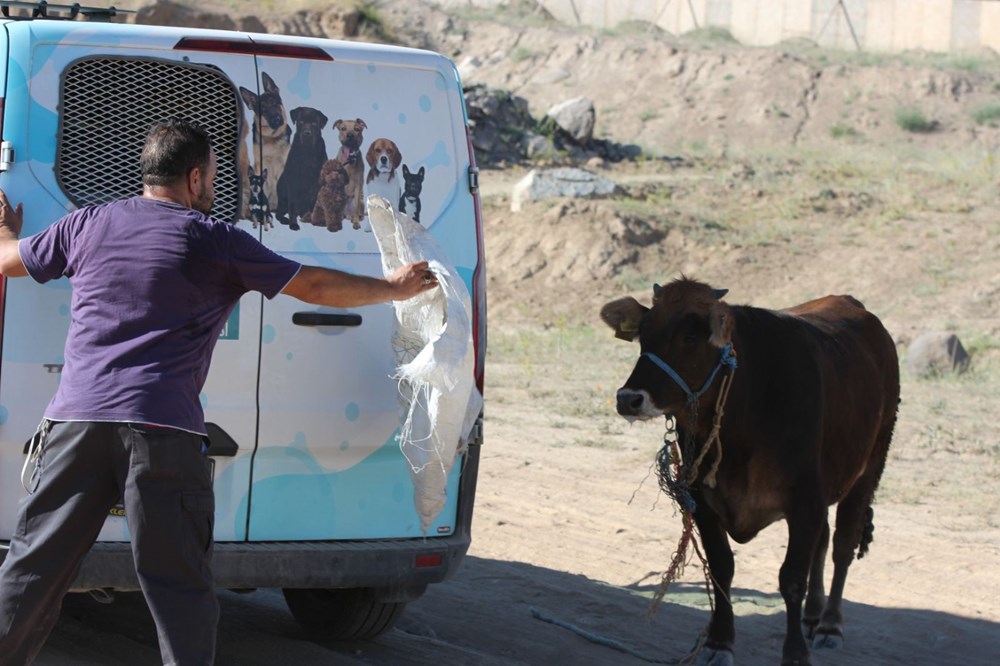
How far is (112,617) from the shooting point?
20.5 feet

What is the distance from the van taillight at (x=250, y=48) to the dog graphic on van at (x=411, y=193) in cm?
55

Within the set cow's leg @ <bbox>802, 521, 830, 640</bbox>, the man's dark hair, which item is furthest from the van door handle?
cow's leg @ <bbox>802, 521, 830, 640</bbox>

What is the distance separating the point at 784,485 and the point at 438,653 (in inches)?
69.8

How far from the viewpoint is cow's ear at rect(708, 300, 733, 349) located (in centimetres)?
597

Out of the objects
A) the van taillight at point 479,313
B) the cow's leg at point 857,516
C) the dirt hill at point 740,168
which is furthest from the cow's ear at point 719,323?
the dirt hill at point 740,168

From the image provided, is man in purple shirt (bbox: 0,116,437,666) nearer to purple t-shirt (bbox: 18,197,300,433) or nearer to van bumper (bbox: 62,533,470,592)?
purple t-shirt (bbox: 18,197,300,433)

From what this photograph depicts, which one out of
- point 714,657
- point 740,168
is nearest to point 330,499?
point 714,657

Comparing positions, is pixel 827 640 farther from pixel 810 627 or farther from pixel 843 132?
pixel 843 132

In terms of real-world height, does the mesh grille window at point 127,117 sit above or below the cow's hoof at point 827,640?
above

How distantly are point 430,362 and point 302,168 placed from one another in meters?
0.93

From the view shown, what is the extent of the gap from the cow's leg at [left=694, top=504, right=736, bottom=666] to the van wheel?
1.50 m

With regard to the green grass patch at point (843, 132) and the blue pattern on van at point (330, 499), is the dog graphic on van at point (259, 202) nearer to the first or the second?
the blue pattern on van at point (330, 499)

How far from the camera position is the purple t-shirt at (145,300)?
390cm

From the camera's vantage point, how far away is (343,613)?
5.91 metres
